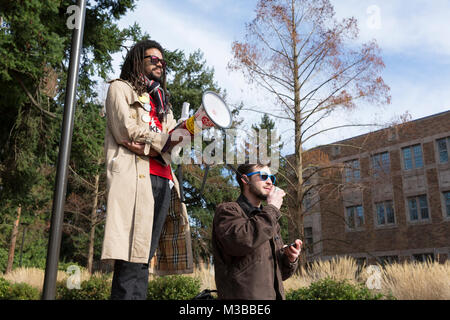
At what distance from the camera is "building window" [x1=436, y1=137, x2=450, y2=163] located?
26.3 meters

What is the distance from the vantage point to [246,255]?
2678 millimetres

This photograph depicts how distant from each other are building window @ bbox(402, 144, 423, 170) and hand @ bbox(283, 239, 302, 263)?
1079 inches

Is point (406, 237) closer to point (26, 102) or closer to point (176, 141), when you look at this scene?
point (26, 102)

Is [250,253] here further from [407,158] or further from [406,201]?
[407,158]

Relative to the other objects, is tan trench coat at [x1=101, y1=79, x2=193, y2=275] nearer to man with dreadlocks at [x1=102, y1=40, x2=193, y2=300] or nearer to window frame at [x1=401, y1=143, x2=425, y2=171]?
man with dreadlocks at [x1=102, y1=40, x2=193, y2=300]

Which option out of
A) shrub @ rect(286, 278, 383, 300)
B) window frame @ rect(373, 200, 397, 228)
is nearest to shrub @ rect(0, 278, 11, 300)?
shrub @ rect(286, 278, 383, 300)

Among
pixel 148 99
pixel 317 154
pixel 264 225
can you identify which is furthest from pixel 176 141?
pixel 317 154

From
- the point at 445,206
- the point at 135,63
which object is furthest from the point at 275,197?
the point at 445,206

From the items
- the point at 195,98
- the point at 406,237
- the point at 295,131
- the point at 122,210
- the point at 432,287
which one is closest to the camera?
the point at 122,210

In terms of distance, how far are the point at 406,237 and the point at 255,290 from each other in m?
27.6

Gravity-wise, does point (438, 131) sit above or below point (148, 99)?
above

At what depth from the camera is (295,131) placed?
39.5 ft

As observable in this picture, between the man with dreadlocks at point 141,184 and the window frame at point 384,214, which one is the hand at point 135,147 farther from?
the window frame at point 384,214
